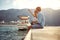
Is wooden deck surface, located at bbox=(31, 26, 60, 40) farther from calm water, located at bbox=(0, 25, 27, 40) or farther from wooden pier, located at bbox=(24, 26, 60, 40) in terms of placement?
calm water, located at bbox=(0, 25, 27, 40)

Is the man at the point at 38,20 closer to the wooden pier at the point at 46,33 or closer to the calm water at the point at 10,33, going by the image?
the wooden pier at the point at 46,33

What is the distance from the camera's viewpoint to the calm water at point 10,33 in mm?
2428

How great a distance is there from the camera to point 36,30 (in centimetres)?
248

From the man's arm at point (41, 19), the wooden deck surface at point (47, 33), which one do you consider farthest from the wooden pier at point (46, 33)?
the man's arm at point (41, 19)

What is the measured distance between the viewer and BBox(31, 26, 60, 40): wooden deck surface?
246 cm

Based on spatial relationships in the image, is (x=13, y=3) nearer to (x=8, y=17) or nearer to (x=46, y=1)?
(x=8, y=17)

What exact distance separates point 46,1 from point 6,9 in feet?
2.21

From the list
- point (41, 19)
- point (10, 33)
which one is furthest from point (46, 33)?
point (10, 33)

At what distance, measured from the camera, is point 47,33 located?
2.46m

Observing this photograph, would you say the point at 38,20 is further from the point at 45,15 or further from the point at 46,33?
the point at 46,33

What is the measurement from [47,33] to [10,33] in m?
0.60

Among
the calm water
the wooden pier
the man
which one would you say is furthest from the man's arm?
the calm water

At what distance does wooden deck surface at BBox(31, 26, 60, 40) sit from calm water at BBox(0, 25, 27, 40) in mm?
168

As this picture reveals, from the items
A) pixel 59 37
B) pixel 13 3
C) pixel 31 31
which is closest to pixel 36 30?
pixel 31 31
